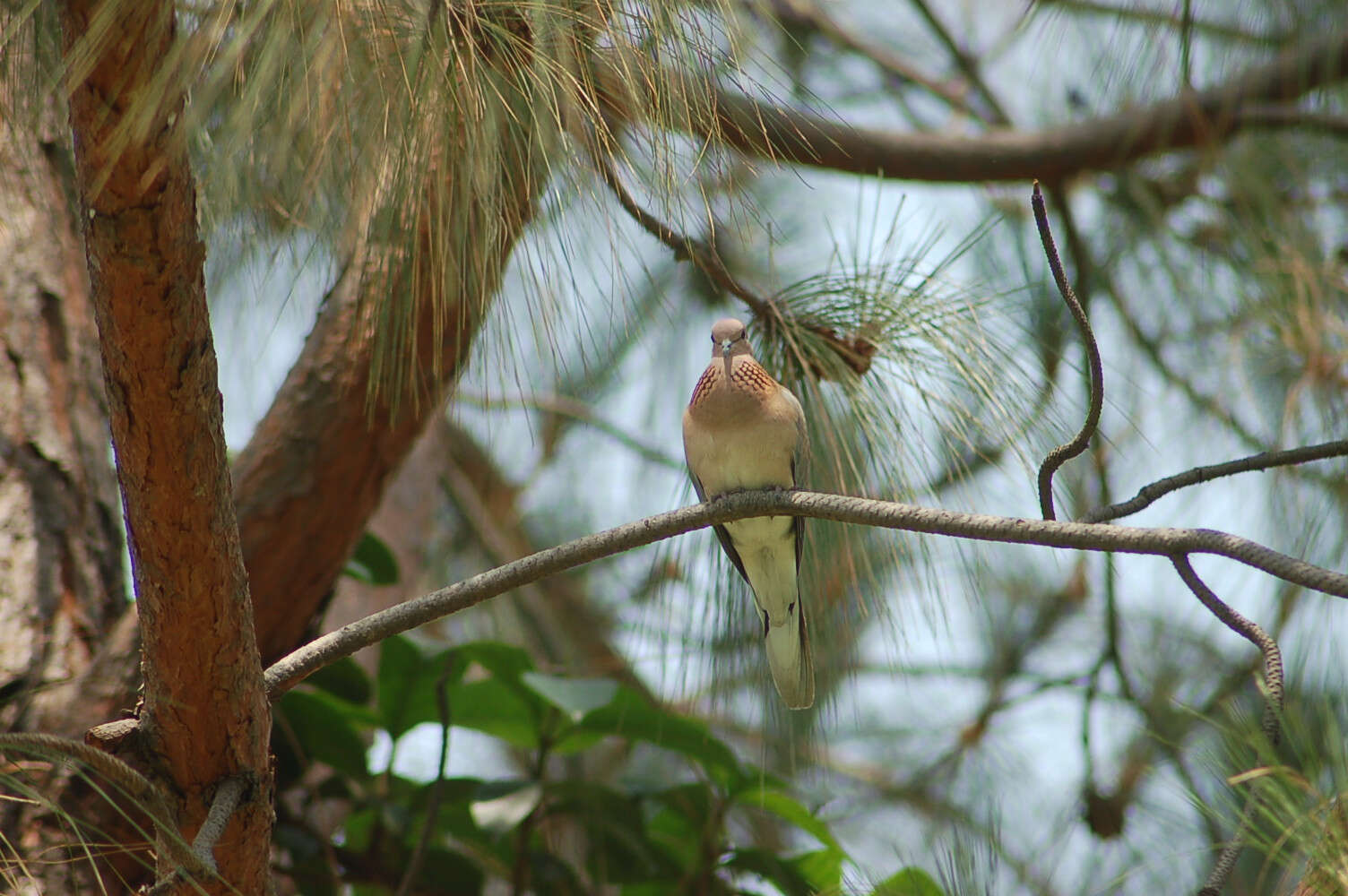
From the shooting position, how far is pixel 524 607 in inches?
137

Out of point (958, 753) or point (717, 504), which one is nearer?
point (717, 504)

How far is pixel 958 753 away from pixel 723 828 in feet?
4.80

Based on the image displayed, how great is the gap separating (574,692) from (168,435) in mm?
1001

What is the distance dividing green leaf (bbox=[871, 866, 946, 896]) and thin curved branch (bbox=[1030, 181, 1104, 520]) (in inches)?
21.9

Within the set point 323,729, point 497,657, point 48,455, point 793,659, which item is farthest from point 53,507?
point 793,659

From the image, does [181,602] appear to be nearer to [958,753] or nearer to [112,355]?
[112,355]

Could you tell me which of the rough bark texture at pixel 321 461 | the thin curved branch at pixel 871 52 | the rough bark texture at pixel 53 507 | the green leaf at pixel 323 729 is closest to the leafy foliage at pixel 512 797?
the green leaf at pixel 323 729

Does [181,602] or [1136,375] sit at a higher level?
[1136,375]

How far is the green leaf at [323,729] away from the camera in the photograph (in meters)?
2.07

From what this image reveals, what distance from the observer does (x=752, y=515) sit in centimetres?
133

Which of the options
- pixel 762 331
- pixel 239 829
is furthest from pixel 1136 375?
pixel 239 829

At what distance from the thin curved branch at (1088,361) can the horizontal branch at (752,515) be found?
81mm

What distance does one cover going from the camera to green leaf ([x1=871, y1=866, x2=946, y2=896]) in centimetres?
147

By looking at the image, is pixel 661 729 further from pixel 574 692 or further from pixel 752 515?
pixel 752 515
